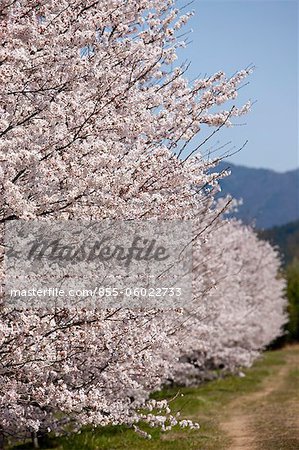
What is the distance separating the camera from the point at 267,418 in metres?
20.1

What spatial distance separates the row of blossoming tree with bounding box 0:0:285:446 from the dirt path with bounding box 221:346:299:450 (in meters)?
→ 5.68

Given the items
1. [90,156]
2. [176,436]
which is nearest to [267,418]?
[176,436]

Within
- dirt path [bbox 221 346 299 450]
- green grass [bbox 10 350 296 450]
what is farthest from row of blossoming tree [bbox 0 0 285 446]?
dirt path [bbox 221 346 299 450]

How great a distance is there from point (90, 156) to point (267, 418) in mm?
13703

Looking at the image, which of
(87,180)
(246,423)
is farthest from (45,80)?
(246,423)

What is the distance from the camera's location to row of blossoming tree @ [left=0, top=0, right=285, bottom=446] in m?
8.48

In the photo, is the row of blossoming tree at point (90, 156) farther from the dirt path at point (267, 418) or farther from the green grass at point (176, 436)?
the dirt path at point (267, 418)

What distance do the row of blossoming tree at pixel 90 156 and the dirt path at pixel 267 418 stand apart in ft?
18.6

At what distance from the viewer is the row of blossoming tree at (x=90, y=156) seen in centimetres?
848

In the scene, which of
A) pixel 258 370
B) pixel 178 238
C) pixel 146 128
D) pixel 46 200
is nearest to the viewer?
pixel 46 200

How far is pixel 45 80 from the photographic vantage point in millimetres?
8781

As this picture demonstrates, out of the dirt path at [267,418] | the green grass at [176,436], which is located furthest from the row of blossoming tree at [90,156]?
the dirt path at [267,418]

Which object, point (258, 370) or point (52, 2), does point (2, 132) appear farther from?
point (258, 370)

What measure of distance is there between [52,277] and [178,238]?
2385mm
